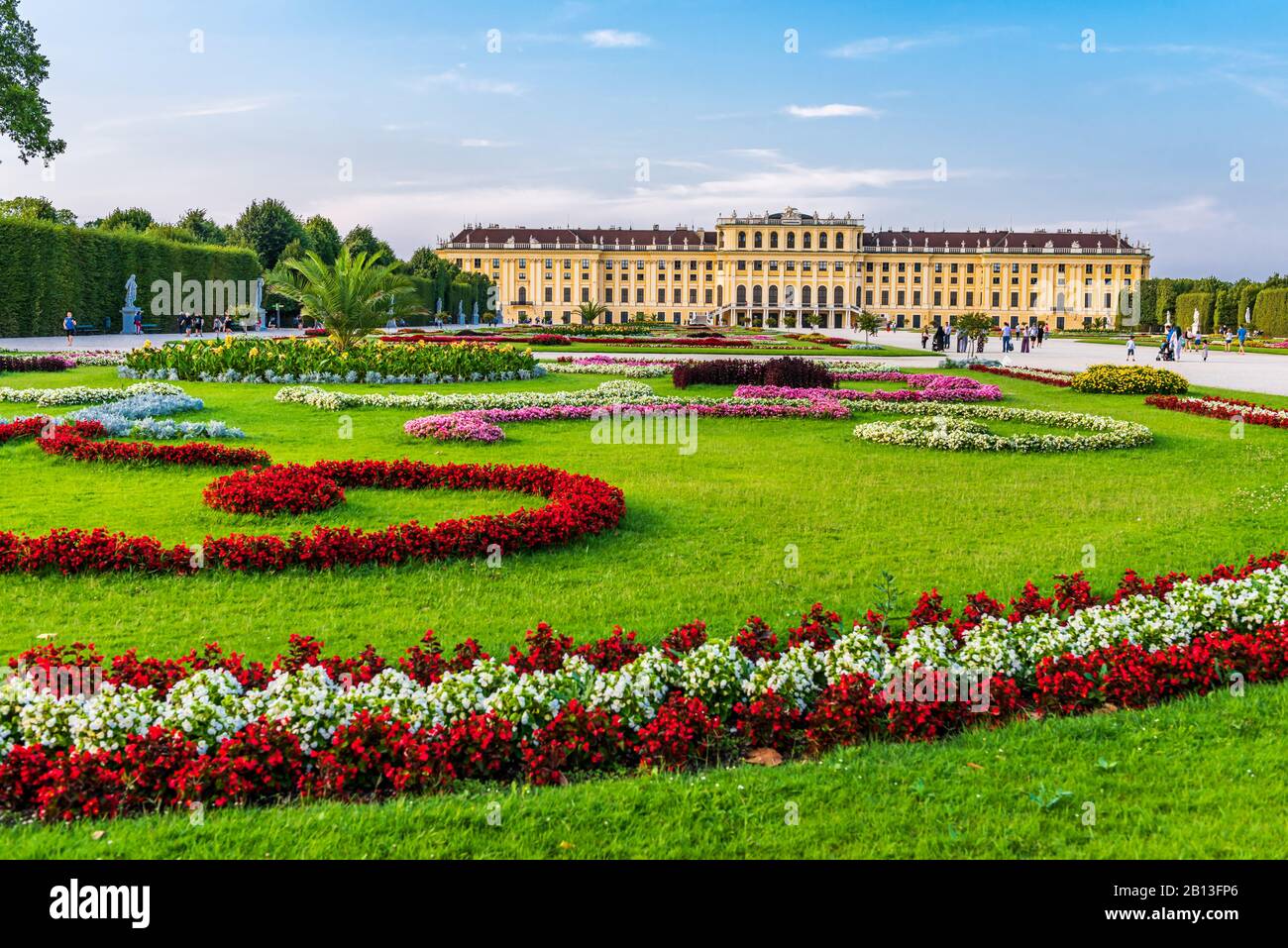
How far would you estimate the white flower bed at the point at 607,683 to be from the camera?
3398 millimetres

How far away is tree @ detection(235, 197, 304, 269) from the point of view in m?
55.6

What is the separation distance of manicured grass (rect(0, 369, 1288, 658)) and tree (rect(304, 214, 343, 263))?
1966 inches

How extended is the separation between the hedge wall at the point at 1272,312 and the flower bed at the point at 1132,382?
130ft

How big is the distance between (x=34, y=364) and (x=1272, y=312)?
5170 centimetres

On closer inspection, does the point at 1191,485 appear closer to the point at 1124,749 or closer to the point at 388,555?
the point at 1124,749

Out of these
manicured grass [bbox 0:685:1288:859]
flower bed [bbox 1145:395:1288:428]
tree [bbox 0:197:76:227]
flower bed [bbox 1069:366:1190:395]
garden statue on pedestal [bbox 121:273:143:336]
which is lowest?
manicured grass [bbox 0:685:1288:859]

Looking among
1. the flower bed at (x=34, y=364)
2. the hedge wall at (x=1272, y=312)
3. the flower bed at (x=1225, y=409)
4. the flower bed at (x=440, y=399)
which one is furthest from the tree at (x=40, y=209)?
the hedge wall at (x=1272, y=312)

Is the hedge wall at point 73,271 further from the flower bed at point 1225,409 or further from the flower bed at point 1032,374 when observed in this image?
the flower bed at point 1225,409

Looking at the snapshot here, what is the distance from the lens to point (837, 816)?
3.01m

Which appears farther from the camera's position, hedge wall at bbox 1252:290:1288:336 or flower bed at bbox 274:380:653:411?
hedge wall at bbox 1252:290:1288:336

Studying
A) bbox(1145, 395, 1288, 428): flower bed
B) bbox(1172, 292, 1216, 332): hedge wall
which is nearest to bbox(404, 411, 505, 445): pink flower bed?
bbox(1145, 395, 1288, 428): flower bed

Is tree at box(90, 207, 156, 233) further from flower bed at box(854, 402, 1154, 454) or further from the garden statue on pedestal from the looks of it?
flower bed at box(854, 402, 1154, 454)
